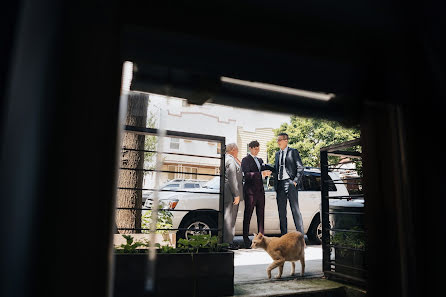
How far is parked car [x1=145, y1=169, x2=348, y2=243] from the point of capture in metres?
3.92

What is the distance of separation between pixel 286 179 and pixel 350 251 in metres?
1.60

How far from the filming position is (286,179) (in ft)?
13.8

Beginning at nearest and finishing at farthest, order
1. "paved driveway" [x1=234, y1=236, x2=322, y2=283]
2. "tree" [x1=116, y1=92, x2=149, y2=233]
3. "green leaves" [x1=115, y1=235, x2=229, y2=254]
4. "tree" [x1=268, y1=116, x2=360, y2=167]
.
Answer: "green leaves" [x1=115, y1=235, x2=229, y2=254] → "paved driveway" [x1=234, y1=236, x2=322, y2=283] → "tree" [x1=116, y1=92, x2=149, y2=233] → "tree" [x1=268, y1=116, x2=360, y2=167]

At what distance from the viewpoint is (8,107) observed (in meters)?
0.89

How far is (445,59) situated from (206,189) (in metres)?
3.09

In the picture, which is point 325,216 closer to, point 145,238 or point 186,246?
point 186,246

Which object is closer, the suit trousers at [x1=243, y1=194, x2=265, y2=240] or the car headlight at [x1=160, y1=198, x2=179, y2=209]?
the car headlight at [x1=160, y1=198, x2=179, y2=209]

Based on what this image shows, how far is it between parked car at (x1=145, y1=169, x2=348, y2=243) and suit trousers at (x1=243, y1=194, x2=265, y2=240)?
0.39 ft

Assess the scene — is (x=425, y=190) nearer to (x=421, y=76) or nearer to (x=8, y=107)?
(x=421, y=76)

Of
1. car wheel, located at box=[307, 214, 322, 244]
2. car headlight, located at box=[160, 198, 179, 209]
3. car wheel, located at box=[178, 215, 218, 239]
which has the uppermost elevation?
car headlight, located at box=[160, 198, 179, 209]

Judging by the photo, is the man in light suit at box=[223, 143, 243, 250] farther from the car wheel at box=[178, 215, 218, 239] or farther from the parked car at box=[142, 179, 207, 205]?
the parked car at box=[142, 179, 207, 205]

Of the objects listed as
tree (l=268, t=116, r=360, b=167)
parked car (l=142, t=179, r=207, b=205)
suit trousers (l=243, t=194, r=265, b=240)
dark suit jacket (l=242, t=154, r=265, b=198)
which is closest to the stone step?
suit trousers (l=243, t=194, r=265, b=240)

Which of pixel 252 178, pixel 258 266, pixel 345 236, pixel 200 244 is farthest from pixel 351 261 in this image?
pixel 252 178

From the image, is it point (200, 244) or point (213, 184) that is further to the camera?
point (213, 184)
